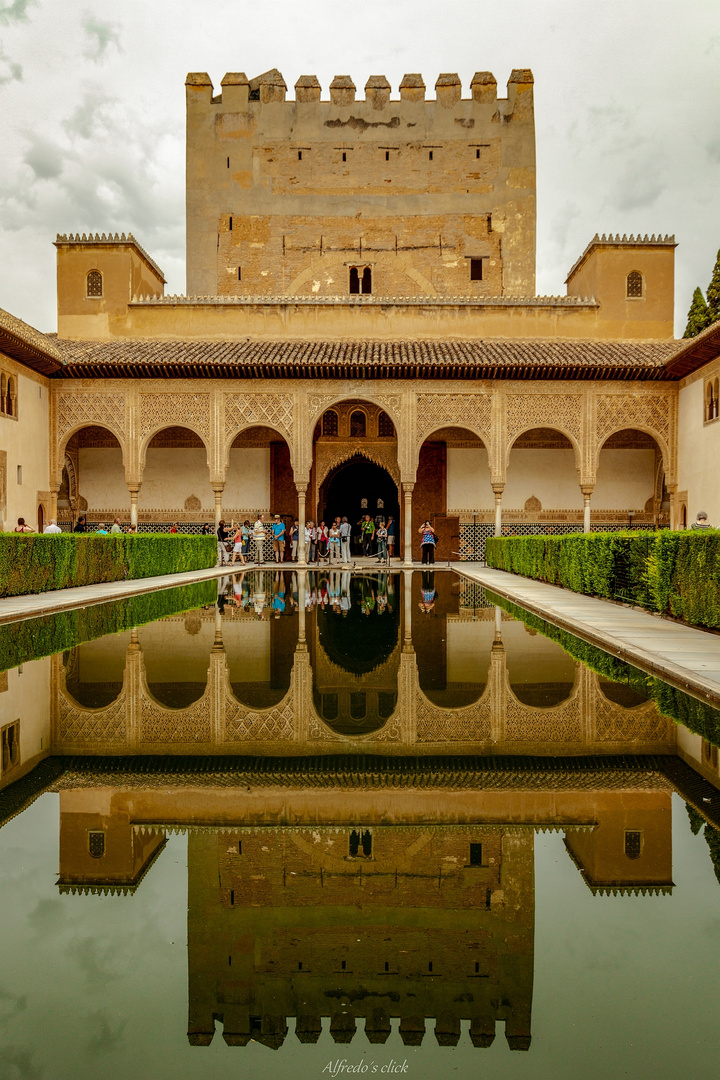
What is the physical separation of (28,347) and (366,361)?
7.55 m

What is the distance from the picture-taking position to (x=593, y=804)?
2.80 m

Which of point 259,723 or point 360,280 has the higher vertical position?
point 360,280

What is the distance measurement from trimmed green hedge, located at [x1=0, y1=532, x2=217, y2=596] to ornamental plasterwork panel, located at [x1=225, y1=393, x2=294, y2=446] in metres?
4.27

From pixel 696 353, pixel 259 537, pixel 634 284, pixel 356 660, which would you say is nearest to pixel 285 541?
pixel 259 537

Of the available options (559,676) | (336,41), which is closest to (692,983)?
(559,676)

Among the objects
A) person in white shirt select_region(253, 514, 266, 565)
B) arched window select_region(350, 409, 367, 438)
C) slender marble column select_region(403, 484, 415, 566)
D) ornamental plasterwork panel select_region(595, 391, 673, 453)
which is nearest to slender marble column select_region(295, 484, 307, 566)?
person in white shirt select_region(253, 514, 266, 565)

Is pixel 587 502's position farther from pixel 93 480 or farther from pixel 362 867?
pixel 362 867

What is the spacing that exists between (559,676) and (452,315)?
18.6m

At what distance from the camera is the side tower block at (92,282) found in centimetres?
2247

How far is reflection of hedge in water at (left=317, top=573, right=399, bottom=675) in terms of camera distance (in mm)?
6066

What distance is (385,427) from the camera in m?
23.0

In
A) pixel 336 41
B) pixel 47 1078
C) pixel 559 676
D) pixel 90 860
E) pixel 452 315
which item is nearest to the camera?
pixel 47 1078

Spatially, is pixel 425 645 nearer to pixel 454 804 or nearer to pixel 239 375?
pixel 454 804

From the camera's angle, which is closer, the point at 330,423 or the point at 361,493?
the point at 330,423
